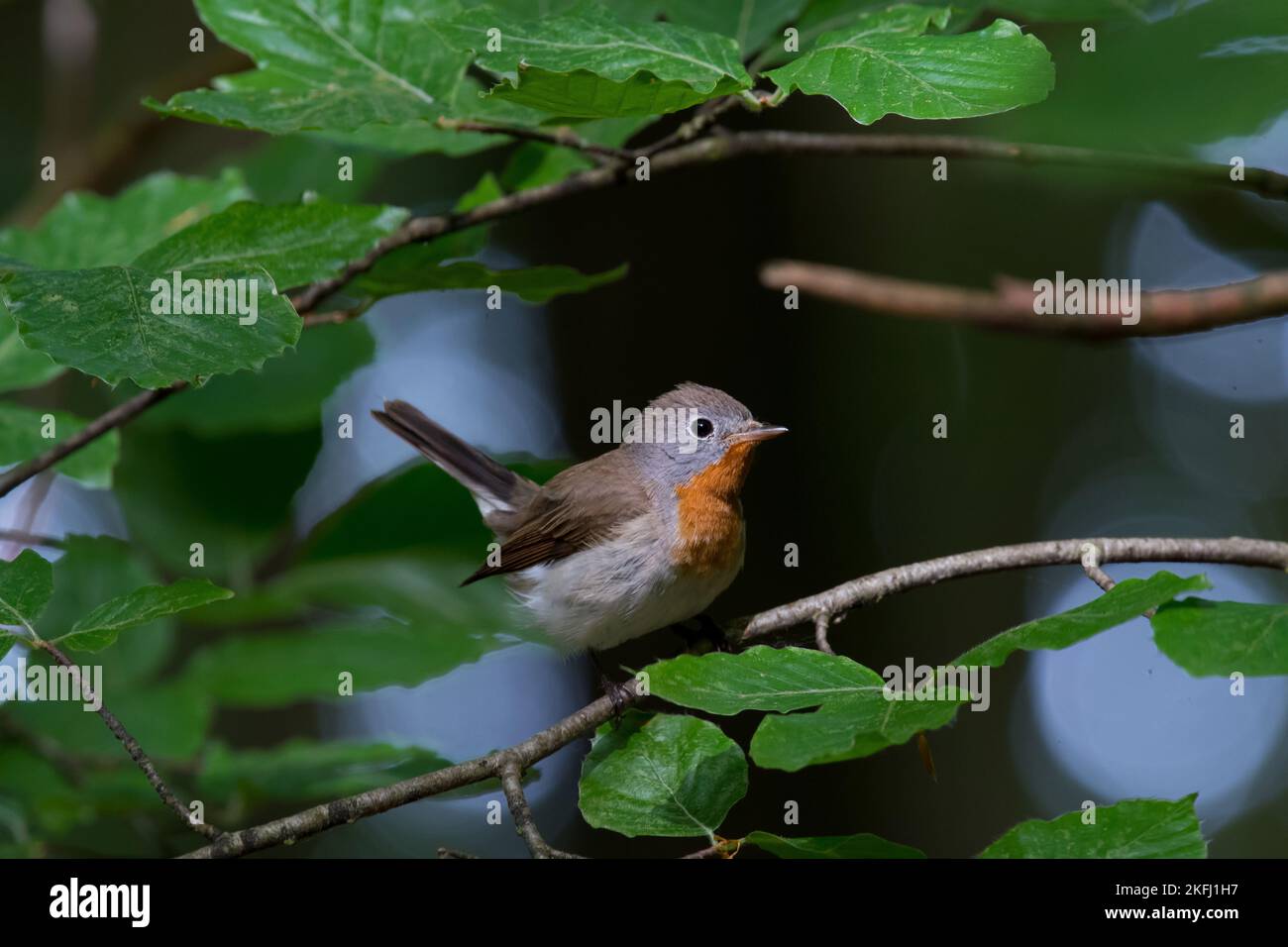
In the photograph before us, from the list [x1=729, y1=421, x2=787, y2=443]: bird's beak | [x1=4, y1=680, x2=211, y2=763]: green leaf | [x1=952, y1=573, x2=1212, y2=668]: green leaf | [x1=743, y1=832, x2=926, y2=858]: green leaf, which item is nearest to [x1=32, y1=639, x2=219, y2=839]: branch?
[x1=743, y1=832, x2=926, y2=858]: green leaf

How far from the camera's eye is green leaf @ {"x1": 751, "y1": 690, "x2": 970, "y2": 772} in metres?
1.36

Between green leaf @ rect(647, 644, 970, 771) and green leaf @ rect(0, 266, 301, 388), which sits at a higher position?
green leaf @ rect(0, 266, 301, 388)

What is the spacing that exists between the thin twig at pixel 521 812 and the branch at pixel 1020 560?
1.94 ft

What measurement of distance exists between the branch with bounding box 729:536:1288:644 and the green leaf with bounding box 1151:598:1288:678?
374 millimetres

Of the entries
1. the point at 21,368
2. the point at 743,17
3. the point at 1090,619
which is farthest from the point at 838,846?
the point at 21,368

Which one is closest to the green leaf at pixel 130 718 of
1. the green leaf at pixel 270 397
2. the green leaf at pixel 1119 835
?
the green leaf at pixel 270 397

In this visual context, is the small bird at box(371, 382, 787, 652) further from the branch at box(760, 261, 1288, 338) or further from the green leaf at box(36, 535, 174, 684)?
the branch at box(760, 261, 1288, 338)

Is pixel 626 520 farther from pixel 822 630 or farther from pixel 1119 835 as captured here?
pixel 1119 835

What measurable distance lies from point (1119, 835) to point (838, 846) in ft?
1.20

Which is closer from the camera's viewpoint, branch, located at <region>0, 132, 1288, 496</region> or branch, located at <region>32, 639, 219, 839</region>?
branch, located at <region>32, 639, 219, 839</region>

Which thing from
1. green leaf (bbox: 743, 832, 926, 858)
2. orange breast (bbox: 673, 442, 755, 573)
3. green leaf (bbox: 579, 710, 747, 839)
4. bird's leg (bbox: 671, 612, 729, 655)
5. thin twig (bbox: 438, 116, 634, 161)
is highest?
thin twig (bbox: 438, 116, 634, 161)

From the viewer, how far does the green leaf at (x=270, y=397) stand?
136 inches
